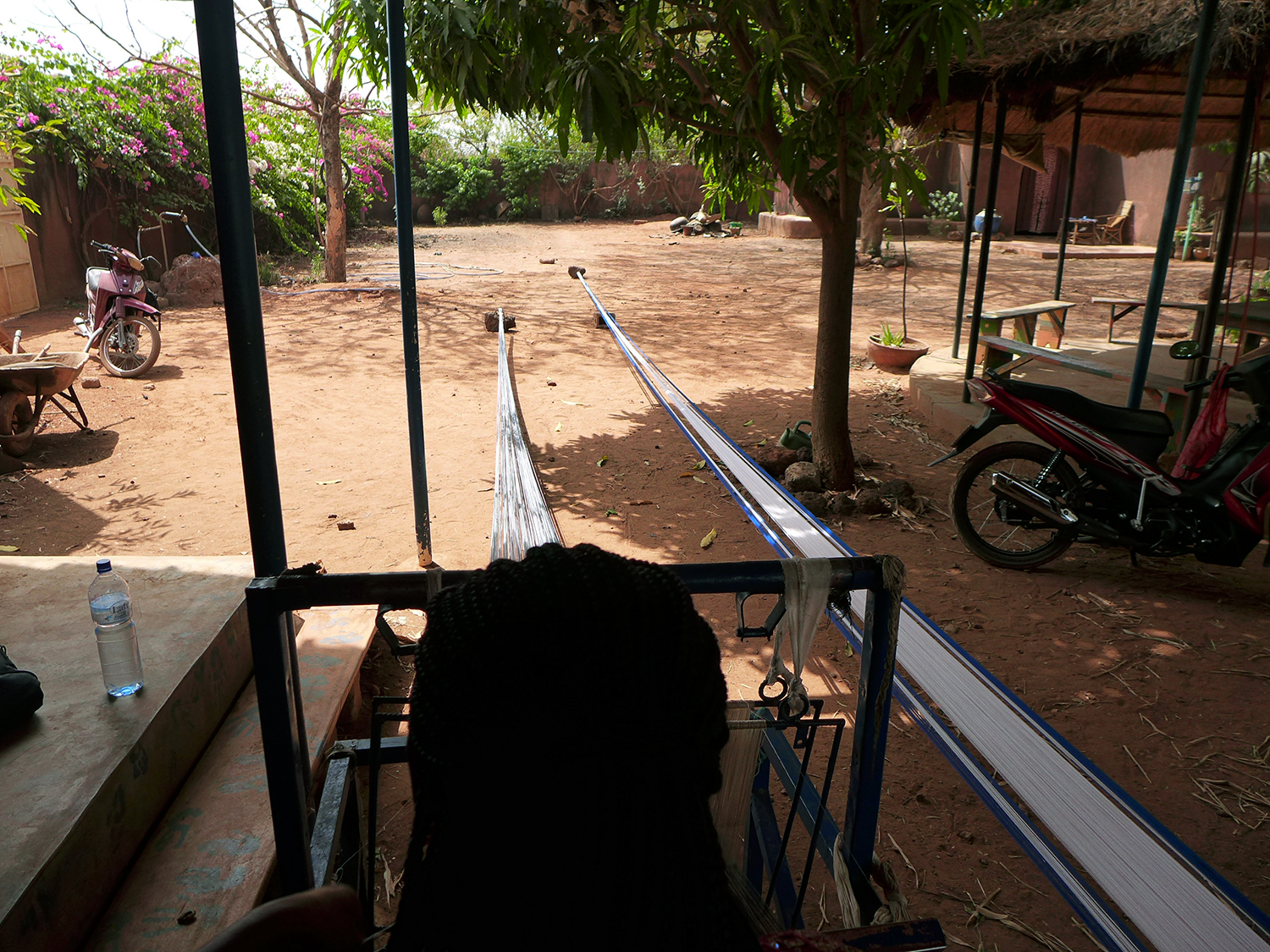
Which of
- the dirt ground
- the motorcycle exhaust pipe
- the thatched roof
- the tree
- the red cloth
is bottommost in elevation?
the dirt ground

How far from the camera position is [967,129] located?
542 centimetres

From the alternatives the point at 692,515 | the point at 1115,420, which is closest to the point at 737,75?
the point at 692,515

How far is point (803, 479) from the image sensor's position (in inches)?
144

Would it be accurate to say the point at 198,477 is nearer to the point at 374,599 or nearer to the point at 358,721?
the point at 358,721

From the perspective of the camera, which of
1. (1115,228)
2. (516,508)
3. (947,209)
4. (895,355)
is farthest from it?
(947,209)

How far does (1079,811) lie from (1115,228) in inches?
566

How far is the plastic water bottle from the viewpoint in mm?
1612

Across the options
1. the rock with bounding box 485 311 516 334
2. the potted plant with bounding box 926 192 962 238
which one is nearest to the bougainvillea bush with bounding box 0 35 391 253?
the rock with bounding box 485 311 516 334

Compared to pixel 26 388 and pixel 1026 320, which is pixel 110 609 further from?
pixel 1026 320

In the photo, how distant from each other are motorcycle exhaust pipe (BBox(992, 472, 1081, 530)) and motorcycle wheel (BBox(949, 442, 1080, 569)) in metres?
0.03

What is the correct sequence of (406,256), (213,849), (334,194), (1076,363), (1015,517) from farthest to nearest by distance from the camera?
(334,194)
(1076,363)
(1015,517)
(406,256)
(213,849)

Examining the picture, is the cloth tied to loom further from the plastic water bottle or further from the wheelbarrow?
the wheelbarrow

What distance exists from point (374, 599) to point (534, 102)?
108 inches

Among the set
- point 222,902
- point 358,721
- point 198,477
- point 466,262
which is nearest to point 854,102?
point 358,721
